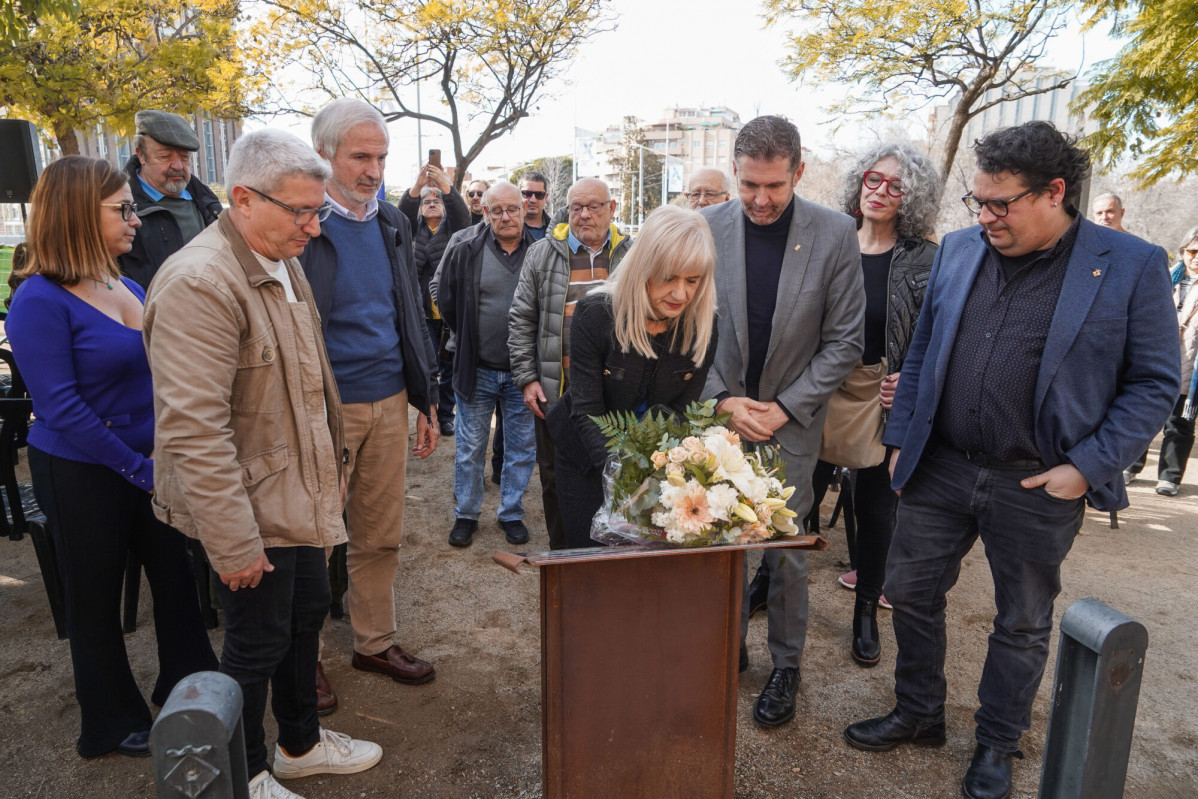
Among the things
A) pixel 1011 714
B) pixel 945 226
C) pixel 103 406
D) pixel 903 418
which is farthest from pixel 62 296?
pixel 945 226

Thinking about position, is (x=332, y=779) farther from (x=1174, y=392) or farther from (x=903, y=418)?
(x=1174, y=392)

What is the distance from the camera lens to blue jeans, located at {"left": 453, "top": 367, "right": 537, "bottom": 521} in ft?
16.7

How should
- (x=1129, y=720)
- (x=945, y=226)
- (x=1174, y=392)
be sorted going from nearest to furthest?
(x=1129, y=720)
(x=1174, y=392)
(x=945, y=226)

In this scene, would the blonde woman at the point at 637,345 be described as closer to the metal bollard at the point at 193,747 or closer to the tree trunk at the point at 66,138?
the metal bollard at the point at 193,747

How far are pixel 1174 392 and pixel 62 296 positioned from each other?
3.49 meters

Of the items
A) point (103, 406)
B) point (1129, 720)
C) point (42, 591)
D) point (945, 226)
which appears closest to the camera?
point (1129, 720)

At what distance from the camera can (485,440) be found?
526 centimetres

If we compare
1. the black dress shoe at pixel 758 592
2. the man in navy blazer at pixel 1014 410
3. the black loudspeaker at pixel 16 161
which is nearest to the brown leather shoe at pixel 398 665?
the black dress shoe at pixel 758 592

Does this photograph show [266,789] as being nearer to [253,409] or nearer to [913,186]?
[253,409]

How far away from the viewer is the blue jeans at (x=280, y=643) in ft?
7.37

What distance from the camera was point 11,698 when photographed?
320 cm

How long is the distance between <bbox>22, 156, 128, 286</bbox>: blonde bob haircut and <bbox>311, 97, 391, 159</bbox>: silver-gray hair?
71 cm

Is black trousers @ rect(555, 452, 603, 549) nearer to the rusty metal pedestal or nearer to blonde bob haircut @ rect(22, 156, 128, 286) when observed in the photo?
the rusty metal pedestal

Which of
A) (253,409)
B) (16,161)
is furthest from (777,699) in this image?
(16,161)
